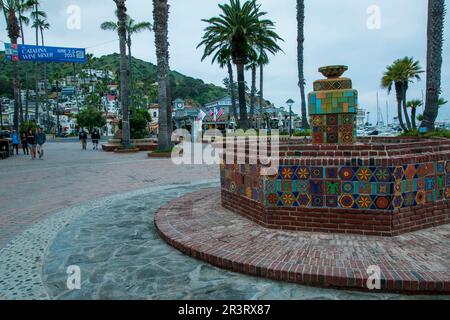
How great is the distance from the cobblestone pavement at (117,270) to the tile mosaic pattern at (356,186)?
1.49 metres

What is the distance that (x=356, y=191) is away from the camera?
4766 mm

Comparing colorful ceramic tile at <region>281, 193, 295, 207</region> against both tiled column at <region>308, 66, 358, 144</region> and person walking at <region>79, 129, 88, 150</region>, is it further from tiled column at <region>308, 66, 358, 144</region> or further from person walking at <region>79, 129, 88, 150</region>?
person walking at <region>79, 129, 88, 150</region>

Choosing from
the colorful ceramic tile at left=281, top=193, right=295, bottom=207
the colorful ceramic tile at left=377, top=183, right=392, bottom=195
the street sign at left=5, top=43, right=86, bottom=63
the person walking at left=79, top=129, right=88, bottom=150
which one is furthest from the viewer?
the person walking at left=79, top=129, right=88, bottom=150

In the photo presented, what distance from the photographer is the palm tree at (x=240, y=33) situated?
24.1 meters

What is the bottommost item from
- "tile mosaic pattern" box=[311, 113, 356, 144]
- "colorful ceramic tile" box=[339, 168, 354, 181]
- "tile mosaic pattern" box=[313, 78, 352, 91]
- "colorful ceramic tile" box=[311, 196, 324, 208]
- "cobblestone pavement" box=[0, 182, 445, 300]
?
"cobblestone pavement" box=[0, 182, 445, 300]

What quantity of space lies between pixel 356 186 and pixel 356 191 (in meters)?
0.07

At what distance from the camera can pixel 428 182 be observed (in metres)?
5.01

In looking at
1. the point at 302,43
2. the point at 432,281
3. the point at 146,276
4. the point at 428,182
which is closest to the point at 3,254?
the point at 146,276

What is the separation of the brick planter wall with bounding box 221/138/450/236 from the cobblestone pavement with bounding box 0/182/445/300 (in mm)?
1421

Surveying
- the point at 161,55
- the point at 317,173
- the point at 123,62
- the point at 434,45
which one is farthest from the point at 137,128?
the point at 317,173

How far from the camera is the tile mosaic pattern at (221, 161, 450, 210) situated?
184 inches

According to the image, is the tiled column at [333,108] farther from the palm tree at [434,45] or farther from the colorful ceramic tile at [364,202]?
the palm tree at [434,45]

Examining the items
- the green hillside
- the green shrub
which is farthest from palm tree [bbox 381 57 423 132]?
the green hillside

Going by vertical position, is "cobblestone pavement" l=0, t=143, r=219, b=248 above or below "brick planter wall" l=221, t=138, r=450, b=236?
below
